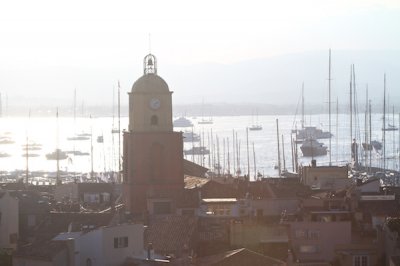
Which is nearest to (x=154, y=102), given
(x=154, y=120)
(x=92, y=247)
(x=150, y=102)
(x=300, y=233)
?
(x=150, y=102)

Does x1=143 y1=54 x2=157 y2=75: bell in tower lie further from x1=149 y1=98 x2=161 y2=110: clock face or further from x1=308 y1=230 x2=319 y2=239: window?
x1=308 y1=230 x2=319 y2=239: window

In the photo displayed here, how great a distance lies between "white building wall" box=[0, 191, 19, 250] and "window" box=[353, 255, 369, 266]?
1185 cm

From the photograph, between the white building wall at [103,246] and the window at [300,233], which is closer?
the white building wall at [103,246]

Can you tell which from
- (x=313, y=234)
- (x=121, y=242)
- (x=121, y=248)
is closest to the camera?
(x=121, y=248)

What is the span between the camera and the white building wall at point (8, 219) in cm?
3722

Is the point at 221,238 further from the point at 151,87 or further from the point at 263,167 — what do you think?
the point at 263,167

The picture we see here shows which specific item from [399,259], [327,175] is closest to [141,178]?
[327,175]

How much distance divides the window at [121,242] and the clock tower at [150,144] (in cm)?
1556

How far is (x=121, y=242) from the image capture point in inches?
1094

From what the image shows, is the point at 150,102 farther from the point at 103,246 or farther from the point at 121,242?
the point at 103,246

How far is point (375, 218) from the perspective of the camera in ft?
115

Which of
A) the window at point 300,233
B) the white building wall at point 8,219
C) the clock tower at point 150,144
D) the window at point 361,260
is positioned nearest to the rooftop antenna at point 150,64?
the clock tower at point 150,144

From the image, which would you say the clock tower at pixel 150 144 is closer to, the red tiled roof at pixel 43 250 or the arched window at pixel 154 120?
the arched window at pixel 154 120

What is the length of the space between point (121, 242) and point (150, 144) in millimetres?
17047
